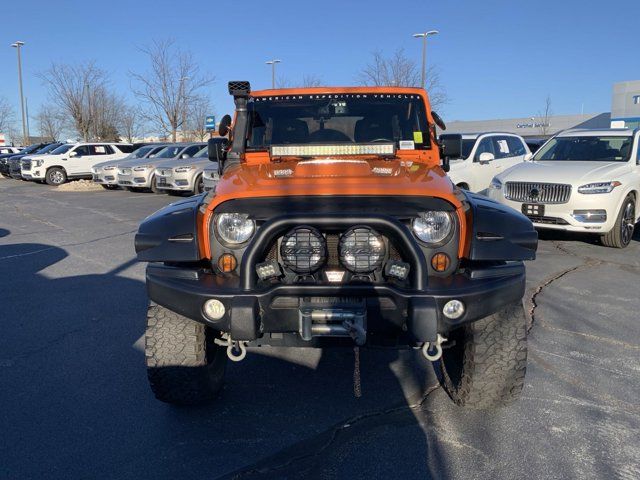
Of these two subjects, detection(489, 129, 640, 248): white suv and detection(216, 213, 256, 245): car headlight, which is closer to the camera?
detection(216, 213, 256, 245): car headlight

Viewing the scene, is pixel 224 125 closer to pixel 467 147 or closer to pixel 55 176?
pixel 467 147

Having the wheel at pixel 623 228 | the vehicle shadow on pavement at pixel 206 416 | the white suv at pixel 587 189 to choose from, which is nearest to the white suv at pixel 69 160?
the white suv at pixel 587 189

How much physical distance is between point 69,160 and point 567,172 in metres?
20.7

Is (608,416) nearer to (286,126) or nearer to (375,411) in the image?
(375,411)

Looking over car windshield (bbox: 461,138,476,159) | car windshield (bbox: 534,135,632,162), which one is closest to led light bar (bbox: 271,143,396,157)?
car windshield (bbox: 534,135,632,162)

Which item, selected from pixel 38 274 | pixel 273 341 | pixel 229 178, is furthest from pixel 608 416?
pixel 38 274

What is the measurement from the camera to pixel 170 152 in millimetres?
19688

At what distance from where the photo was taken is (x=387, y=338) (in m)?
2.97

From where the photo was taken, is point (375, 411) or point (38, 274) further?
point (38, 274)

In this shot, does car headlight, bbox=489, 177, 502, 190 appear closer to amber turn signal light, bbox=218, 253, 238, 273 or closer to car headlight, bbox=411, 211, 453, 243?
car headlight, bbox=411, 211, 453, 243

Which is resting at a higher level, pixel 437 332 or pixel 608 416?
pixel 437 332

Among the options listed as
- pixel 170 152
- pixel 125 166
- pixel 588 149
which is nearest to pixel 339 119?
pixel 588 149

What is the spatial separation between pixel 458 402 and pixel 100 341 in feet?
9.50

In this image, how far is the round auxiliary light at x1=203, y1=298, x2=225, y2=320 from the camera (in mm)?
2869
